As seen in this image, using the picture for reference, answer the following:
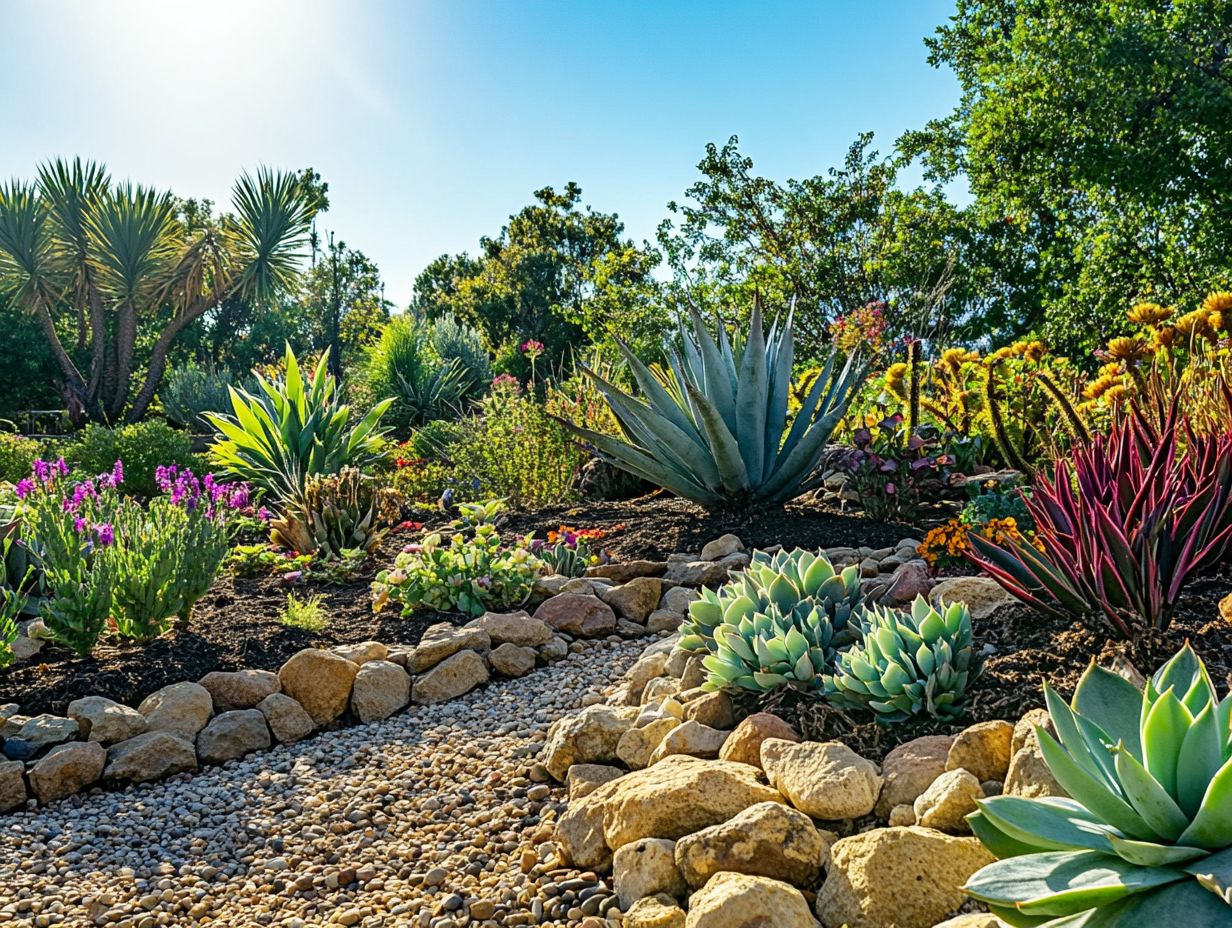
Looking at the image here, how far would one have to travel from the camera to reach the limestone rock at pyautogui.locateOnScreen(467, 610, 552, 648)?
435 centimetres

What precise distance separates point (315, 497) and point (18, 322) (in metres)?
24.1

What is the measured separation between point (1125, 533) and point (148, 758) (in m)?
3.31

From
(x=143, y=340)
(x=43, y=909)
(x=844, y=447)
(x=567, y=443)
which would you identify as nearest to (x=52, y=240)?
(x=143, y=340)

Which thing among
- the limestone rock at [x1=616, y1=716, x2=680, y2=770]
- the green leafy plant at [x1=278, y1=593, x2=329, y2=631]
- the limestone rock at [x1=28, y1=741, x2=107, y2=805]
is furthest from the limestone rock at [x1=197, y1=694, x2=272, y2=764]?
the limestone rock at [x1=616, y1=716, x2=680, y2=770]

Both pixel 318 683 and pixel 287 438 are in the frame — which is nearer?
pixel 318 683

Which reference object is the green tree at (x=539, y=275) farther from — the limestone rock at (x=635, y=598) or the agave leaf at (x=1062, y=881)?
the agave leaf at (x=1062, y=881)

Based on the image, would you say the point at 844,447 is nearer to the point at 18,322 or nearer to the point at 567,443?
the point at 567,443

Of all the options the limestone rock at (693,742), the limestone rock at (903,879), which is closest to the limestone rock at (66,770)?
the limestone rock at (693,742)

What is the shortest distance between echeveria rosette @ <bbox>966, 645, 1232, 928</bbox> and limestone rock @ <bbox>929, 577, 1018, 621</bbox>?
1.55 m

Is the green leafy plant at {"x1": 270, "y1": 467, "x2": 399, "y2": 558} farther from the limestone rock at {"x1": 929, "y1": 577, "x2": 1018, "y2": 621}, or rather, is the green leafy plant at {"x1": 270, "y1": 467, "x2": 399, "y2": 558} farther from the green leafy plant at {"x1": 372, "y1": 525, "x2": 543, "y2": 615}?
the limestone rock at {"x1": 929, "y1": 577, "x2": 1018, "y2": 621}

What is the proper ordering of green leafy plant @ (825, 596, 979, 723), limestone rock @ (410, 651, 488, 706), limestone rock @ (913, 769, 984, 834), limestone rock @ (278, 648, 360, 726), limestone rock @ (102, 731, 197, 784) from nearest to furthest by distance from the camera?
limestone rock @ (913, 769, 984, 834) < green leafy plant @ (825, 596, 979, 723) < limestone rock @ (102, 731, 197, 784) < limestone rock @ (278, 648, 360, 726) < limestone rock @ (410, 651, 488, 706)

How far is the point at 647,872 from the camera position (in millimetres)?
2404

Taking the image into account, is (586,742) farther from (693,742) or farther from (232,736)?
(232,736)

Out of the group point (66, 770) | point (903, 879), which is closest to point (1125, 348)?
point (903, 879)
